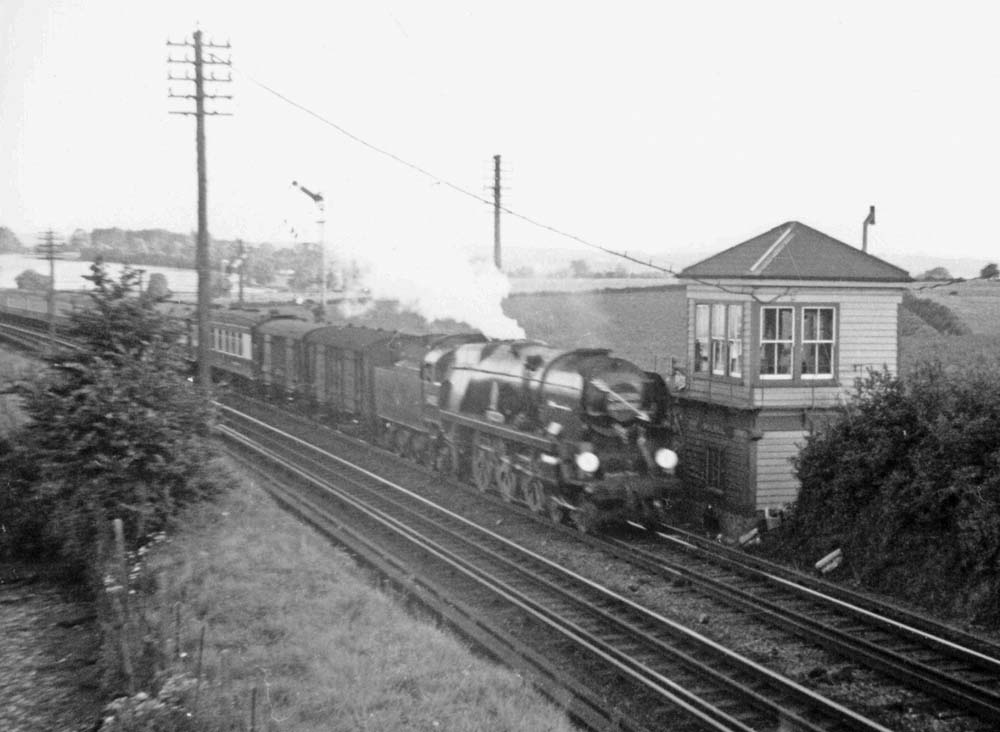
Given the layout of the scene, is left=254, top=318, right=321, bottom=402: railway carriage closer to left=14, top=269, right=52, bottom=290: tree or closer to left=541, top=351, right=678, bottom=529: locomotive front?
left=541, top=351, right=678, bottom=529: locomotive front

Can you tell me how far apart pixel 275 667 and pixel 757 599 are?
236 inches

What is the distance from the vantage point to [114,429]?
47.2 feet

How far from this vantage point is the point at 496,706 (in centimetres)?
853

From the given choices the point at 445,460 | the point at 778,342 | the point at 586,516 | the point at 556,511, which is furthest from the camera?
the point at 445,460

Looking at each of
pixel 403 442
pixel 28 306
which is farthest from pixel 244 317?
pixel 28 306

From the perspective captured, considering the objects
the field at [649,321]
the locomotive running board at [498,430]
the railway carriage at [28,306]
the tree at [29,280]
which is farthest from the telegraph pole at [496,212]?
the tree at [29,280]

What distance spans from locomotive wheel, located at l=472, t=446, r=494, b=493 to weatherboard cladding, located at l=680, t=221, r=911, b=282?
17.0ft

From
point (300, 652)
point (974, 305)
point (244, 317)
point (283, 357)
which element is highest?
point (974, 305)

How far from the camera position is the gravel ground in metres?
10.3

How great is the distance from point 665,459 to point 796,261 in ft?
14.5

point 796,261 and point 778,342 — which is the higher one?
point 796,261

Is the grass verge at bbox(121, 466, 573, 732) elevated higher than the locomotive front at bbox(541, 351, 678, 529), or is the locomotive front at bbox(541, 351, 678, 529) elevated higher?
the locomotive front at bbox(541, 351, 678, 529)

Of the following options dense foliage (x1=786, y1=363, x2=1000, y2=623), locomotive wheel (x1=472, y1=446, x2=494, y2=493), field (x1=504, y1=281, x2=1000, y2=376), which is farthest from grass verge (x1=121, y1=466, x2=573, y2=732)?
field (x1=504, y1=281, x2=1000, y2=376)

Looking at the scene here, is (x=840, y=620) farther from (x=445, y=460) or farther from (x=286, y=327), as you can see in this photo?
(x=286, y=327)
